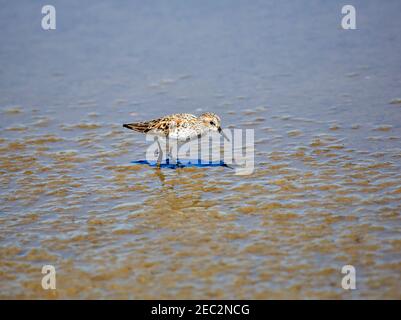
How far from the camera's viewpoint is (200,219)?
9.99 metres

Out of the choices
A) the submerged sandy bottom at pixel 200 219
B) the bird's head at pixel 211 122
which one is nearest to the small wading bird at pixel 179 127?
the bird's head at pixel 211 122

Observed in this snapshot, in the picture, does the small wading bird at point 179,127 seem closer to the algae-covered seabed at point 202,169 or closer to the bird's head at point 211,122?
the bird's head at point 211,122

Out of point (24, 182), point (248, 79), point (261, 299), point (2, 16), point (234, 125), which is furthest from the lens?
point (2, 16)

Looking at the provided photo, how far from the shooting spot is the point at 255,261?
341 inches

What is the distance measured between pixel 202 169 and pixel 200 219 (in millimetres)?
2075

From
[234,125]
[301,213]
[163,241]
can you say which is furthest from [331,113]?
[163,241]

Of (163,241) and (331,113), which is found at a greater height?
(331,113)

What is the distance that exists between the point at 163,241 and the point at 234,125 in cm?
480

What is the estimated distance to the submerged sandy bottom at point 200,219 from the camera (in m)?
8.30

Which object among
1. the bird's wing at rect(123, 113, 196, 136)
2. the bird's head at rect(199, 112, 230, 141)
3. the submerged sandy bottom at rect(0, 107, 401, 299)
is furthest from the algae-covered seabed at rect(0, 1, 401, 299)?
the bird's head at rect(199, 112, 230, 141)

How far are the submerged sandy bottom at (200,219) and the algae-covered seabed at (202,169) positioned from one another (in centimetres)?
3

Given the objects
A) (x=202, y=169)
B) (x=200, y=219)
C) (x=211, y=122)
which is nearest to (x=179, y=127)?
(x=211, y=122)

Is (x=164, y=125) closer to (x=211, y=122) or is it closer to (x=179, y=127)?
(x=179, y=127)

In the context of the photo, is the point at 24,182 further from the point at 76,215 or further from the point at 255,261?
the point at 255,261
